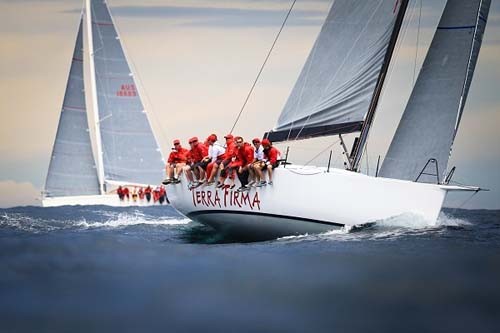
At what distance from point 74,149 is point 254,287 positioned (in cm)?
3582

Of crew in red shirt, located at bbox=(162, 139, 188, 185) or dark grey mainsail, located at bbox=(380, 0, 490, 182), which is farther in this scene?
crew in red shirt, located at bbox=(162, 139, 188, 185)

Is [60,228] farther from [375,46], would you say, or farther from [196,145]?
[375,46]

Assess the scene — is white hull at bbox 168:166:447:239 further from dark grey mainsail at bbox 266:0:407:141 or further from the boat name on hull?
dark grey mainsail at bbox 266:0:407:141

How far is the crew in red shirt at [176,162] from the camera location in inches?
730

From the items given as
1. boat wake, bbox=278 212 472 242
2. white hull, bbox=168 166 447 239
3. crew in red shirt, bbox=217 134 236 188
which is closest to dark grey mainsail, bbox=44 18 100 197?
crew in red shirt, bbox=217 134 236 188

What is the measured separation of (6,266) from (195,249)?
357cm

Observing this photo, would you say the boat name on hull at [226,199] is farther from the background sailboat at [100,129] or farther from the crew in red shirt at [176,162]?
the background sailboat at [100,129]

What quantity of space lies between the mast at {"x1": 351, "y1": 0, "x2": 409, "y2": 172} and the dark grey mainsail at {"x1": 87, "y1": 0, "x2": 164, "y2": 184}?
2717 cm

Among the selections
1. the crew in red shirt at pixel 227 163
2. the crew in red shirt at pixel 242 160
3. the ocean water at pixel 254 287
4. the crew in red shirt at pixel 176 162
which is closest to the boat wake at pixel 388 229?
the ocean water at pixel 254 287

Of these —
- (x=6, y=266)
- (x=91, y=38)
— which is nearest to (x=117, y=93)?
(x=91, y=38)

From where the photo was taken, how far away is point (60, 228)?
69.2ft

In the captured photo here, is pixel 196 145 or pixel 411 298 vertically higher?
pixel 196 145

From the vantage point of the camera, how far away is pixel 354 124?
17703mm

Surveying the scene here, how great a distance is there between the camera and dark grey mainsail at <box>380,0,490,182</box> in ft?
56.3
